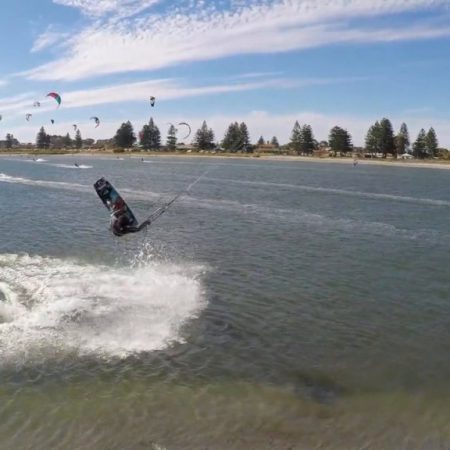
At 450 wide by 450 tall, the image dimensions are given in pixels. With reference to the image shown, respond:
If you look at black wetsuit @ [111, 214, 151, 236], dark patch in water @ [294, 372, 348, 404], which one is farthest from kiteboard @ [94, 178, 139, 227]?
dark patch in water @ [294, 372, 348, 404]

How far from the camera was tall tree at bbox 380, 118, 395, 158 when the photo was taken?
471 feet

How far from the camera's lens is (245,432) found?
8656 mm

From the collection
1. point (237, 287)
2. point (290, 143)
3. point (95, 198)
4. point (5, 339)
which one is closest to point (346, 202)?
point (95, 198)

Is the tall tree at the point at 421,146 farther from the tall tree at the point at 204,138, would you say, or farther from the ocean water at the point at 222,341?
the ocean water at the point at 222,341

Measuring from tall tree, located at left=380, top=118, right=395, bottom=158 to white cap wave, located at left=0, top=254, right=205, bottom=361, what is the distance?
134693 mm

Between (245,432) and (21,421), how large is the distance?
369 centimetres

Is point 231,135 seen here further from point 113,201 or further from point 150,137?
point 113,201

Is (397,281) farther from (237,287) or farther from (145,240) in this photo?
(145,240)

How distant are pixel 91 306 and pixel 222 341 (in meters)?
4.08

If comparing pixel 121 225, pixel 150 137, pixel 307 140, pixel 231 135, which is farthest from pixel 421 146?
pixel 121 225

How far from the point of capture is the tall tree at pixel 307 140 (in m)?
159

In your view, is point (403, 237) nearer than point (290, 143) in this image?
Yes

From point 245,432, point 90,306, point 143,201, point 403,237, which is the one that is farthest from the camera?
point 143,201

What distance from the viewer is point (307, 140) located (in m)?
161
